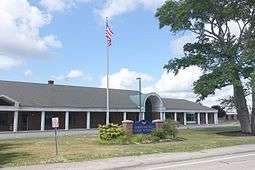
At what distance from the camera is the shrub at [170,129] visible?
31.5m

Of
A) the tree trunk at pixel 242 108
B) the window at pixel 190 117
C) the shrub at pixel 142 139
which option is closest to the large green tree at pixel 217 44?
the tree trunk at pixel 242 108

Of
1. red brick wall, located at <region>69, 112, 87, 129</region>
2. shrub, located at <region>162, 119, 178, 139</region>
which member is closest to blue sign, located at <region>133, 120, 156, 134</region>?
shrub, located at <region>162, 119, 178, 139</region>

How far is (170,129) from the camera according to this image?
3153 cm

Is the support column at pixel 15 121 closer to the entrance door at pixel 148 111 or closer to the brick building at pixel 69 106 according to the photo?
the brick building at pixel 69 106

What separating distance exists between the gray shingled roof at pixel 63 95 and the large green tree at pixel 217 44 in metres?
15.8

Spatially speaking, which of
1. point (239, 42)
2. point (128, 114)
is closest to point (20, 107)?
point (128, 114)

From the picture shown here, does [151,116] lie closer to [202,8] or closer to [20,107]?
[20,107]

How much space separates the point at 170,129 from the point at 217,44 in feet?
43.6

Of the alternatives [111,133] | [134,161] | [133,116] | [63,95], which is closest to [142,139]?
[111,133]

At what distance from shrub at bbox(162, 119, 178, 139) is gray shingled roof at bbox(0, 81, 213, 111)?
21845 millimetres

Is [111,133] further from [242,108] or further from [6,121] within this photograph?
[6,121]

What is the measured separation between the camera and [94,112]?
2313 inches

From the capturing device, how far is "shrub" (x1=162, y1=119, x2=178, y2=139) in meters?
31.5

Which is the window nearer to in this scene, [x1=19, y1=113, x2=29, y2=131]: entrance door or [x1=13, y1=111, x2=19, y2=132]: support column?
[x1=19, y1=113, x2=29, y2=131]: entrance door
